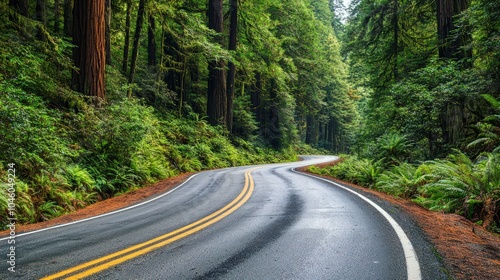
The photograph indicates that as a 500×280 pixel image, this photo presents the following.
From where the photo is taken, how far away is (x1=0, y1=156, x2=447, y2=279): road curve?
146 inches

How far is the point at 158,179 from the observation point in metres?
14.5

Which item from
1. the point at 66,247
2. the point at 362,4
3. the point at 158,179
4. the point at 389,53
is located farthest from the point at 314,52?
the point at 66,247

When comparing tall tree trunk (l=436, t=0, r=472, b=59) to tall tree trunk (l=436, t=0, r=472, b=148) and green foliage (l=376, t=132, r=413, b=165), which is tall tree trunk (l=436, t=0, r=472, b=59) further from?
green foliage (l=376, t=132, r=413, b=165)

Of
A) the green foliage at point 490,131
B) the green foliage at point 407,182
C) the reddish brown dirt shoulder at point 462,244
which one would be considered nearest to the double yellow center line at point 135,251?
the reddish brown dirt shoulder at point 462,244

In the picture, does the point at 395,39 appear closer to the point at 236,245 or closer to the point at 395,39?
the point at 395,39

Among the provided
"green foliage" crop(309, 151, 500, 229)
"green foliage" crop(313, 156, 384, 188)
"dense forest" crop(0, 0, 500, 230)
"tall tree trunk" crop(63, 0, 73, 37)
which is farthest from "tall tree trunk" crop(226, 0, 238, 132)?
"green foliage" crop(309, 151, 500, 229)

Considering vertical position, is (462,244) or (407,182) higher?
(407,182)

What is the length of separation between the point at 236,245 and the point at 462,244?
3615 millimetres

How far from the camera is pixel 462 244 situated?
4941 millimetres

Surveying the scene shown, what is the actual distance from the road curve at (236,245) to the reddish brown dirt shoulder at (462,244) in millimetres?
239

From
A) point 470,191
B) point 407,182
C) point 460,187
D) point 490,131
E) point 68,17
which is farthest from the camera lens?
point 68,17

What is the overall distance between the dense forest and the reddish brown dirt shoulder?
864 millimetres

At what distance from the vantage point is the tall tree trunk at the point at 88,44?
11930 millimetres

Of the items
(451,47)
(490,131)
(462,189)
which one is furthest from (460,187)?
(451,47)
